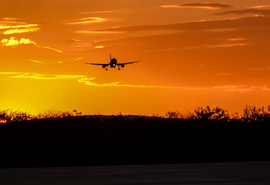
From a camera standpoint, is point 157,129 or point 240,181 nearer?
point 240,181

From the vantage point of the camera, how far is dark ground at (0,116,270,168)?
6512 centimetres

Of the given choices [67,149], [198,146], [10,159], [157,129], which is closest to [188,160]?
[198,146]

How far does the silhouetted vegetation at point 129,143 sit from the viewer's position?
65250mm

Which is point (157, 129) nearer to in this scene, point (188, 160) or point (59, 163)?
point (188, 160)

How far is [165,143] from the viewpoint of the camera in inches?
2739

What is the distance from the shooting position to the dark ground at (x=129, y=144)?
6512cm

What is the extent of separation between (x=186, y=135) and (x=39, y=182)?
127 feet

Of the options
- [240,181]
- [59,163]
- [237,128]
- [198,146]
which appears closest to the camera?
[240,181]

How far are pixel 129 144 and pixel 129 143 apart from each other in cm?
27

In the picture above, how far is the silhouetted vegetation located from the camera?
214ft

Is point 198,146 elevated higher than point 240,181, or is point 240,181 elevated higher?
point 198,146

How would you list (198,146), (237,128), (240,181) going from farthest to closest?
(237,128), (198,146), (240,181)

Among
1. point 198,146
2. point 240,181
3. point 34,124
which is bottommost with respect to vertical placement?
point 240,181

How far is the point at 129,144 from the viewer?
68.3 metres
